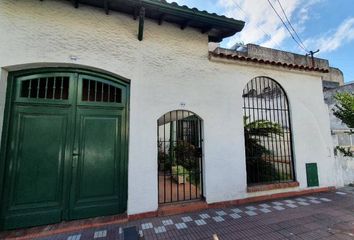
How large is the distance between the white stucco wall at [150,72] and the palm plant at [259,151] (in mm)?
561

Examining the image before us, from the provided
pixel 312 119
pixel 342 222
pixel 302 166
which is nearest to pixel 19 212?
pixel 342 222

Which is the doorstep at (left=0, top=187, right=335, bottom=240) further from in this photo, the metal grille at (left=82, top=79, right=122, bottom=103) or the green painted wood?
the metal grille at (left=82, top=79, right=122, bottom=103)

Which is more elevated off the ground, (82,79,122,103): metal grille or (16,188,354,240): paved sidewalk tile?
(82,79,122,103): metal grille

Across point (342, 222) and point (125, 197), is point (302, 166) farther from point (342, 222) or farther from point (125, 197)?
point (125, 197)

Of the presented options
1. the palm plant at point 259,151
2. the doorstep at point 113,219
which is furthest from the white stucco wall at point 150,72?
the palm plant at point 259,151

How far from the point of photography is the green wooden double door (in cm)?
341

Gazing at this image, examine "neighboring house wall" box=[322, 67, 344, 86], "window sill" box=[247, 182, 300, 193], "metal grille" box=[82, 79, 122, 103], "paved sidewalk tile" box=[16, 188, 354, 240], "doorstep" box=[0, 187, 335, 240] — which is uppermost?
"neighboring house wall" box=[322, 67, 344, 86]

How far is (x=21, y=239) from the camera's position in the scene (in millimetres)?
3021

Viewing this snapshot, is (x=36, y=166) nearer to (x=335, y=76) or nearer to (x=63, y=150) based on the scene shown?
(x=63, y=150)

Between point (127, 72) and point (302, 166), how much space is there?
5.76m

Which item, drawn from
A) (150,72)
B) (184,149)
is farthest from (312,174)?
(150,72)

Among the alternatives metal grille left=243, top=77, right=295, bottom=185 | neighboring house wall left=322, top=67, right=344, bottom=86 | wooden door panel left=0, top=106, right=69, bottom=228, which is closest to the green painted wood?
metal grille left=243, top=77, right=295, bottom=185

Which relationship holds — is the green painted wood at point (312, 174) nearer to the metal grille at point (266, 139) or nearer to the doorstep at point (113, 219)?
the metal grille at point (266, 139)

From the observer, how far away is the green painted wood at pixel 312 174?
5.44 meters
